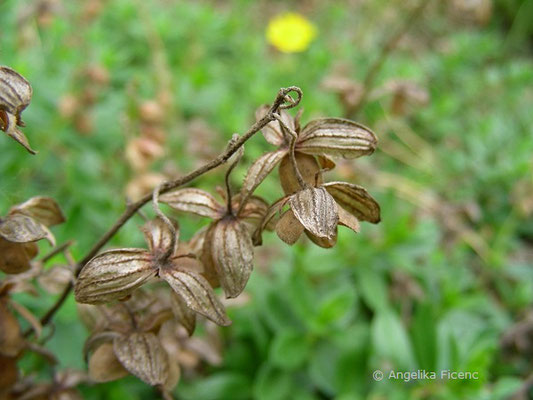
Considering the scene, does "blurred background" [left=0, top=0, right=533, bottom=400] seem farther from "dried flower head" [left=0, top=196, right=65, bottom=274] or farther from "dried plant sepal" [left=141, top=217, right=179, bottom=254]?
"dried plant sepal" [left=141, top=217, right=179, bottom=254]

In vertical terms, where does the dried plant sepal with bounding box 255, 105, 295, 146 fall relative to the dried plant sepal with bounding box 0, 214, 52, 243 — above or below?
above

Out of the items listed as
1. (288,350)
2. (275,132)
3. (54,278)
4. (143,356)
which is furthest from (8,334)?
(288,350)

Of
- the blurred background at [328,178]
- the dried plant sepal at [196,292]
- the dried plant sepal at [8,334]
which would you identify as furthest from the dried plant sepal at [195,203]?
the blurred background at [328,178]

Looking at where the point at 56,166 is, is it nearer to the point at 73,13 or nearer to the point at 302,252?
the point at 302,252

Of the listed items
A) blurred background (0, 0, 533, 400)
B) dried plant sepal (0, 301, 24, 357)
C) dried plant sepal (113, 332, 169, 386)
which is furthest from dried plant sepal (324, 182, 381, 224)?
blurred background (0, 0, 533, 400)

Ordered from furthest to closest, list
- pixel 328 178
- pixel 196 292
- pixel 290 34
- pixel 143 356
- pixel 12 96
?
pixel 290 34 < pixel 328 178 < pixel 143 356 < pixel 196 292 < pixel 12 96

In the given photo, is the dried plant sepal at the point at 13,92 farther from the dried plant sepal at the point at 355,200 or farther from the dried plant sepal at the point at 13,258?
the dried plant sepal at the point at 355,200

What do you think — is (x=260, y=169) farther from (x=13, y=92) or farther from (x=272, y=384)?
(x=272, y=384)
